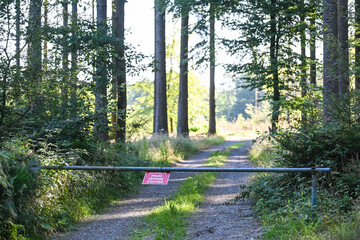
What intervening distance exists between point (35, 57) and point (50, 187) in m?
3.83

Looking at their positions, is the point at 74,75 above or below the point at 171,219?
above

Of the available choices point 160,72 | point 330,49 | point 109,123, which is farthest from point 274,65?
point 109,123

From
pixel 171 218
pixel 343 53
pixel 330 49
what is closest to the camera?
pixel 171 218

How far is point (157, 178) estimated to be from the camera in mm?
6109

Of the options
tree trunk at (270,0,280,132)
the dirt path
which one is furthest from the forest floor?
tree trunk at (270,0,280,132)

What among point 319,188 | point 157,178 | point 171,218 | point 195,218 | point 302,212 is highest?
point 157,178

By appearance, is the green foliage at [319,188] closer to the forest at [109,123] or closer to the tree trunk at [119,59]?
the forest at [109,123]

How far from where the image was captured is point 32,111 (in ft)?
31.2

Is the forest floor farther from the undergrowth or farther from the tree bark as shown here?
the tree bark

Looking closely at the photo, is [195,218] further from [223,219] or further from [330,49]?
[330,49]

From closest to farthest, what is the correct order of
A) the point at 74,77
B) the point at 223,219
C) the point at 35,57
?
the point at 223,219 < the point at 35,57 < the point at 74,77

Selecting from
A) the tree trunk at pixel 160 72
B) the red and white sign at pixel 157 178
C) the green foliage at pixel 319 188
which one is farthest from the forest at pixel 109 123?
the tree trunk at pixel 160 72

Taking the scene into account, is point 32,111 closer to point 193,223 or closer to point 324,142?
point 193,223

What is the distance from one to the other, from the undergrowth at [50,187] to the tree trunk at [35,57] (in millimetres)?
1305
